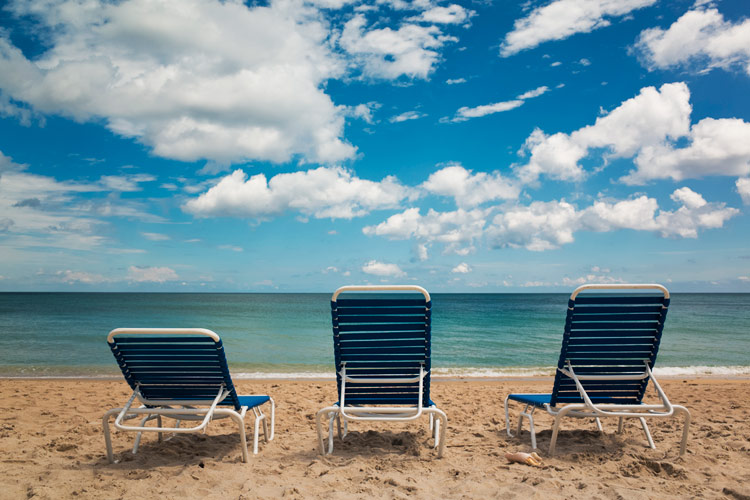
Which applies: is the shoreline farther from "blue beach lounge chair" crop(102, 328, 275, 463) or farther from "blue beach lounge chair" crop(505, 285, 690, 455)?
"blue beach lounge chair" crop(102, 328, 275, 463)

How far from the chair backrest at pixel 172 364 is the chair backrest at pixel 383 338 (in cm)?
102

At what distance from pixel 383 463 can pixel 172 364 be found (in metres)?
1.94

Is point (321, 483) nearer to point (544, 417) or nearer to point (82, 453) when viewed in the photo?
point (82, 453)

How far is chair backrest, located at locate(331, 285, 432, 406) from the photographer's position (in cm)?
417

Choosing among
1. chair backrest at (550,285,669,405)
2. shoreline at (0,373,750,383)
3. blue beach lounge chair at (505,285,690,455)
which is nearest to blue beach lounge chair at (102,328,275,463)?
blue beach lounge chair at (505,285,690,455)

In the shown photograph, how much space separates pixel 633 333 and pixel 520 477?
167 cm

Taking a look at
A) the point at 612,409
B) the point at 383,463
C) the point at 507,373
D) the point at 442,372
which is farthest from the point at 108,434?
the point at 507,373

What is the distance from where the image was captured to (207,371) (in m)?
4.09

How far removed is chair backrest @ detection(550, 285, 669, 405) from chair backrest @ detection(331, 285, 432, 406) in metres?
1.20

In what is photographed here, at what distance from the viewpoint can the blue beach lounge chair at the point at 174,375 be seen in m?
3.96

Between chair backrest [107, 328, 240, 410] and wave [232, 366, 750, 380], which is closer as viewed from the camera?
chair backrest [107, 328, 240, 410]

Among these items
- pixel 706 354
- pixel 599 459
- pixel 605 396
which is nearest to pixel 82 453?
pixel 599 459

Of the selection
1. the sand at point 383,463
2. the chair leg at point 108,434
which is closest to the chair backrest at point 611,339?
the sand at point 383,463

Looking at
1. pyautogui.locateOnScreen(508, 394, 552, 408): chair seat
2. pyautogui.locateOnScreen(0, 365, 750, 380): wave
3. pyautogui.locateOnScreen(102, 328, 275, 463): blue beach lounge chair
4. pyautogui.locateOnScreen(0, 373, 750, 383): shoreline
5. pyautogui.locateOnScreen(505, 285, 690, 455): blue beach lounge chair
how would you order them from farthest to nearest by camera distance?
pyautogui.locateOnScreen(0, 365, 750, 380): wave
pyautogui.locateOnScreen(0, 373, 750, 383): shoreline
pyautogui.locateOnScreen(508, 394, 552, 408): chair seat
pyautogui.locateOnScreen(505, 285, 690, 455): blue beach lounge chair
pyautogui.locateOnScreen(102, 328, 275, 463): blue beach lounge chair
